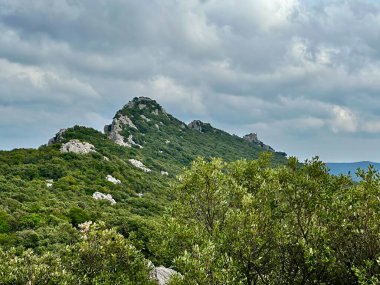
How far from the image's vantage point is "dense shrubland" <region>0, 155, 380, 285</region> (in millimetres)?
22359

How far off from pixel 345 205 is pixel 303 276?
229 inches

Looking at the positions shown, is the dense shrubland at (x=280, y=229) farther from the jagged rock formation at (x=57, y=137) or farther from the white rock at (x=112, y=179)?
the jagged rock formation at (x=57, y=137)

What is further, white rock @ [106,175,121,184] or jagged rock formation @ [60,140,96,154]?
jagged rock formation @ [60,140,96,154]

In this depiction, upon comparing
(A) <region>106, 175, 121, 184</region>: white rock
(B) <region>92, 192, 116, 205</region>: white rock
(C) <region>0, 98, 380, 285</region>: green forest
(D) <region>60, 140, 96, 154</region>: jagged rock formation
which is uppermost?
(D) <region>60, 140, 96, 154</region>: jagged rock formation

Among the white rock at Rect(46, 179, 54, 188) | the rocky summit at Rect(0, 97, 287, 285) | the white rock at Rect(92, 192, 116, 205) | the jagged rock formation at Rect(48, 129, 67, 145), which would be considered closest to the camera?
the rocky summit at Rect(0, 97, 287, 285)

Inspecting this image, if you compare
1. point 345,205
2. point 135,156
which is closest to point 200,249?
point 345,205

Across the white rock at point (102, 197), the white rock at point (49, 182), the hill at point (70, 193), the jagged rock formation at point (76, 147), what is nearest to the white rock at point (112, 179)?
the hill at point (70, 193)

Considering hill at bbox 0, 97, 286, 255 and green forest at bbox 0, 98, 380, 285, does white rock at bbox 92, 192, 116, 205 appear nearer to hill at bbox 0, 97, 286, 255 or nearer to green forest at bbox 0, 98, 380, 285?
hill at bbox 0, 97, 286, 255

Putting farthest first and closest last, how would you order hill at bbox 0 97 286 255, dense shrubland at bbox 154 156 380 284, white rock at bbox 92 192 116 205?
1. white rock at bbox 92 192 116 205
2. hill at bbox 0 97 286 255
3. dense shrubland at bbox 154 156 380 284

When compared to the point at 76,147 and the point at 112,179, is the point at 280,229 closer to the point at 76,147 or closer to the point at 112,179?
the point at 112,179

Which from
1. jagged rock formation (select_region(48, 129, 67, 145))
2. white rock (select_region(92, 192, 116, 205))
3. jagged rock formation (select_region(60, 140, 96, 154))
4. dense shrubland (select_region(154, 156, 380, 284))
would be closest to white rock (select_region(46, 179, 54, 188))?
white rock (select_region(92, 192, 116, 205))

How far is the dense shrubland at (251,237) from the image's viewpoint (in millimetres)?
22359

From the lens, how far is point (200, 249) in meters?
24.0

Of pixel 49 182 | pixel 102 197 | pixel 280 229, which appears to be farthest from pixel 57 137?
pixel 280 229
